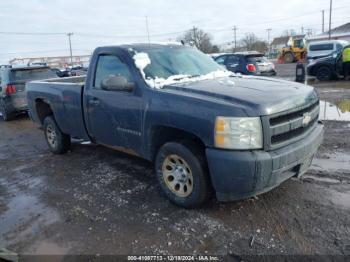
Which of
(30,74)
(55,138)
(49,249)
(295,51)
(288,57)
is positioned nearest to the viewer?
(49,249)

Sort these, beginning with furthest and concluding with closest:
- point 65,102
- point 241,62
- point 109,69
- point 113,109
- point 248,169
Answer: point 241,62
point 65,102
point 109,69
point 113,109
point 248,169

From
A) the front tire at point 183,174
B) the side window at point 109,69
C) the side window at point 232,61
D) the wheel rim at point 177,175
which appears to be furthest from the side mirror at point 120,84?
the side window at point 232,61

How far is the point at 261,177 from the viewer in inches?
132

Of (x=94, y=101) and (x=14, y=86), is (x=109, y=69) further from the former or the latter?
(x=14, y=86)

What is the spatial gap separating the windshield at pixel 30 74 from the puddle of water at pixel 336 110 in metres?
8.28

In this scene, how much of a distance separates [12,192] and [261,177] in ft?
12.0

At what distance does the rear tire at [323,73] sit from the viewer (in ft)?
53.4

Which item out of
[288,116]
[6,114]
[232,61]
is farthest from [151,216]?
[232,61]

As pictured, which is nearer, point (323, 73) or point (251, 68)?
point (251, 68)

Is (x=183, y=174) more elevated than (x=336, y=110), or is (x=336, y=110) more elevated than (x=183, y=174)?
(x=183, y=174)

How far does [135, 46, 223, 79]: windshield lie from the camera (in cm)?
441

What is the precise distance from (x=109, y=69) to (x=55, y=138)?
240 cm

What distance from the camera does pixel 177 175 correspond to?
13.2ft

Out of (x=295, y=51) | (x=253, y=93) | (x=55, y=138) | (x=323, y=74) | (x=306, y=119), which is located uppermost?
(x=295, y=51)
